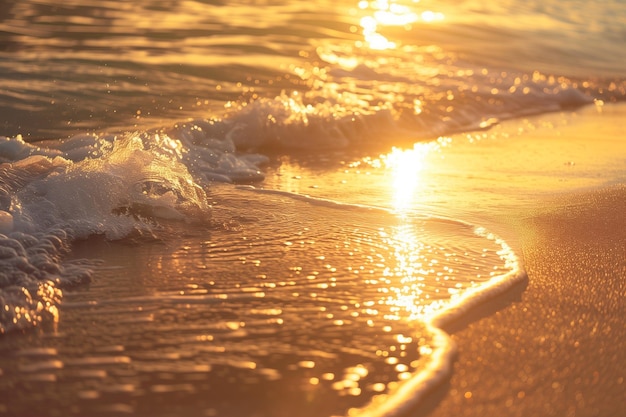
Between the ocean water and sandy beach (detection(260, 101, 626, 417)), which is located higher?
the ocean water

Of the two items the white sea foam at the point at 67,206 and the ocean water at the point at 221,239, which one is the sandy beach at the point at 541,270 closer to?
the ocean water at the point at 221,239

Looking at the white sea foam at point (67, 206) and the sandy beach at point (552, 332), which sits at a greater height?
the white sea foam at point (67, 206)

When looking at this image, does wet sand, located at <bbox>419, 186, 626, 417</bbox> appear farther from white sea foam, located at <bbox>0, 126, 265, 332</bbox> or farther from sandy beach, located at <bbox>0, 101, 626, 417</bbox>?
white sea foam, located at <bbox>0, 126, 265, 332</bbox>

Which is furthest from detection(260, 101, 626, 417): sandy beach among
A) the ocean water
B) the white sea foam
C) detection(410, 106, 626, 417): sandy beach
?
the white sea foam

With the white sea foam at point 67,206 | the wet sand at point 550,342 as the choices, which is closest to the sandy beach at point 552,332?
the wet sand at point 550,342

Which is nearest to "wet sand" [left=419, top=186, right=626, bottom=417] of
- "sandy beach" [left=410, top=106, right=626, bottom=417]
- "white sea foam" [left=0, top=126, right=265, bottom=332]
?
"sandy beach" [left=410, top=106, right=626, bottom=417]

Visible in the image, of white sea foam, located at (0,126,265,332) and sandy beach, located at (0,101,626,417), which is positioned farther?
white sea foam, located at (0,126,265,332)

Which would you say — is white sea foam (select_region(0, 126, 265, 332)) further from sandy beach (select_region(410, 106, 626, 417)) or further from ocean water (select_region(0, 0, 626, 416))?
sandy beach (select_region(410, 106, 626, 417))

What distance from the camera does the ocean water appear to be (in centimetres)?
247

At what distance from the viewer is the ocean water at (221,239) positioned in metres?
2.47

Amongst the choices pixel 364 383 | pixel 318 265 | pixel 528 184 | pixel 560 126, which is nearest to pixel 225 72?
pixel 560 126

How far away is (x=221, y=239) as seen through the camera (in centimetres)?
372

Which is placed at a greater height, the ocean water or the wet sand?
the ocean water

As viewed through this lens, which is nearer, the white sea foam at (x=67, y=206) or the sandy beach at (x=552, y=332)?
the sandy beach at (x=552, y=332)
